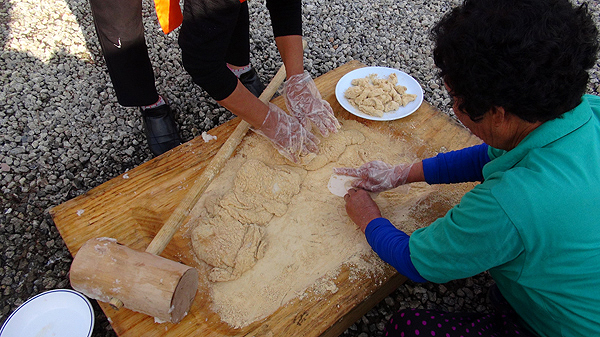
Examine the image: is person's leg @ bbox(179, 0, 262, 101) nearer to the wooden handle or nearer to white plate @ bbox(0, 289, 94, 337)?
the wooden handle

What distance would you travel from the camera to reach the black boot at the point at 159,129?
242cm

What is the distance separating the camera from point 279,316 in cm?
147

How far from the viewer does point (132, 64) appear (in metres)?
2.01

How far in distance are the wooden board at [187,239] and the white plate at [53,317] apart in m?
0.21

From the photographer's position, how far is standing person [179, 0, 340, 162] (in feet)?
4.53

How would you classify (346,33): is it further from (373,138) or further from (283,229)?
(283,229)

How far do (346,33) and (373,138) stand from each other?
1.79 metres

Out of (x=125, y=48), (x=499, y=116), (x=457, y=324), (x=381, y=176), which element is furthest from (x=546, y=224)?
(x=125, y=48)

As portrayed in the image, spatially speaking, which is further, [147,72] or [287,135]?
[147,72]

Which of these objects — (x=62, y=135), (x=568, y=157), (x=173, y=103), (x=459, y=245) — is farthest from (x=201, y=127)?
(x=568, y=157)

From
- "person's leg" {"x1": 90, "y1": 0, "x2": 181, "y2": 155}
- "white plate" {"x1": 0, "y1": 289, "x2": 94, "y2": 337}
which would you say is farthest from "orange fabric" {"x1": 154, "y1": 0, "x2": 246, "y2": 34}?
"white plate" {"x1": 0, "y1": 289, "x2": 94, "y2": 337}

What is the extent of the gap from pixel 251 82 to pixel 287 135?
94 cm

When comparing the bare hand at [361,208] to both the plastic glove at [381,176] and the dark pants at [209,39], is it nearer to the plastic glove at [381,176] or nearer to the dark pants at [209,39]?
the plastic glove at [381,176]

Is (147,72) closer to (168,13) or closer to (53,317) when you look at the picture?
(168,13)
